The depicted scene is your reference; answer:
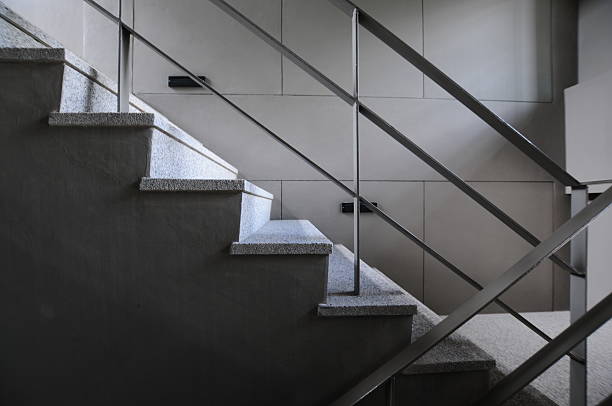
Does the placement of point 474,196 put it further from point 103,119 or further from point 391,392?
point 103,119

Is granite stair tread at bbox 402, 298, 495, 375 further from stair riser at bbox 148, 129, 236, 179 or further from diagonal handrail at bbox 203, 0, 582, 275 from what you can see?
stair riser at bbox 148, 129, 236, 179

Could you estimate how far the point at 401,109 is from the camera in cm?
249

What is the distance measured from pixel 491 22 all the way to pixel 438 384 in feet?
8.31

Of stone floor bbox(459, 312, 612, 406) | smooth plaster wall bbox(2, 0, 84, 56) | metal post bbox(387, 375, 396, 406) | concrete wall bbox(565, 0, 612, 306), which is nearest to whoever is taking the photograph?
metal post bbox(387, 375, 396, 406)

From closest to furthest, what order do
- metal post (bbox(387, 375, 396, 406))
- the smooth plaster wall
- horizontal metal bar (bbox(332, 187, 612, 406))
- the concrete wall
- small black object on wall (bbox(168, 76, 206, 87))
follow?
horizontal metal bar (bbox(332, 187, 612, 406)) → metal post (bbox(387, 375, 396, 406)) → the smooth plaster wall → the concrete wall → small black object on wall (bbox(168, 76, 206, 87))

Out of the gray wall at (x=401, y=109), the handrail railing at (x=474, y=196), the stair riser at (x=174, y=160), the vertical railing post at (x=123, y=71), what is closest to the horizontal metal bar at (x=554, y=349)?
the handrail railing at (x=474, y=196)

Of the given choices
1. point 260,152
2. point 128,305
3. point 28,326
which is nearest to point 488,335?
point 260,152

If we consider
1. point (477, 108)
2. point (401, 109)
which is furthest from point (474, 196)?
point (401, 109)

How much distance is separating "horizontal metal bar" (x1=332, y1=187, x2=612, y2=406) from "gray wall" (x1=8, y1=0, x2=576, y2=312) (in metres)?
1.62

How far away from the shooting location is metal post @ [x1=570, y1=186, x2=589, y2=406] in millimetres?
930

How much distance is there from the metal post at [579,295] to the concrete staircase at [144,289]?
8.4 inches

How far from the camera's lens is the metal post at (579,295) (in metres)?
0.93

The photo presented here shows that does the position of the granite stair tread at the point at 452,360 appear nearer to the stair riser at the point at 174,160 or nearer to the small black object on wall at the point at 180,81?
the stair riser at the point at 174,160

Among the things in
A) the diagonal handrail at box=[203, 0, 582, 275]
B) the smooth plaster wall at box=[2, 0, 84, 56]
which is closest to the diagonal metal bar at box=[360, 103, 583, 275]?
the diagonal handrail at box=[203, 0, 582, 275]
